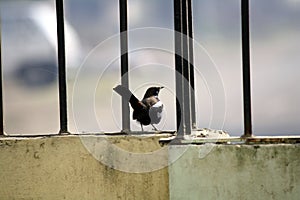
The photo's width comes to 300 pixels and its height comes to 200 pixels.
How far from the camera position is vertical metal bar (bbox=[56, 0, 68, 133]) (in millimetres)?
3709

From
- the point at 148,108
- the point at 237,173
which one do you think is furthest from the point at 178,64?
the point at 148,108

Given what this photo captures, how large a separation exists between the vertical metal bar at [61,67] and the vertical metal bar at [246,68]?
109cm

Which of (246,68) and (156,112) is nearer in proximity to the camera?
(246,68)

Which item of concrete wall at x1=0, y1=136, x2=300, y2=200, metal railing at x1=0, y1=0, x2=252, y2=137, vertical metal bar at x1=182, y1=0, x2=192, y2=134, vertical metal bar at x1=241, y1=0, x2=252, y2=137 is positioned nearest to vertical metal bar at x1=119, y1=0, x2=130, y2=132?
metal railing at x1=0, y1=0, x2=252, y2=137

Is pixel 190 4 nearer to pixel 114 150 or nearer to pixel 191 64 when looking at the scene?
pixel 191 64

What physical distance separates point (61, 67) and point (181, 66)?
788 millimetres

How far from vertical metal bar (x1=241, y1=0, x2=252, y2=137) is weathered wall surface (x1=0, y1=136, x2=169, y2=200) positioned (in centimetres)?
52

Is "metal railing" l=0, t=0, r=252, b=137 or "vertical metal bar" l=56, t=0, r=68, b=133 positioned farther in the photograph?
"vertical metal bar" l=56, t=0, r=68, b=133

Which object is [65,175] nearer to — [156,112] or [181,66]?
[181,66]

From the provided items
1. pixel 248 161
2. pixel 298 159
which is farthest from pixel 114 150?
pixel 298 159

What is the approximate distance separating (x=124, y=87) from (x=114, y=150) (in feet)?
1.61

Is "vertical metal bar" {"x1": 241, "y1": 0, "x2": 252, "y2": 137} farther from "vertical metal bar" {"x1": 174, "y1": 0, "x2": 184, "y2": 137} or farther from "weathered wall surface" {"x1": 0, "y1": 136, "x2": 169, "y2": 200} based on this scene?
"weathered wall surface" {"x1": 0, "y1": 136, "x2": 169, "y2": 200}

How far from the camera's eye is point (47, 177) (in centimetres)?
361

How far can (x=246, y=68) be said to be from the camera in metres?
3.19
